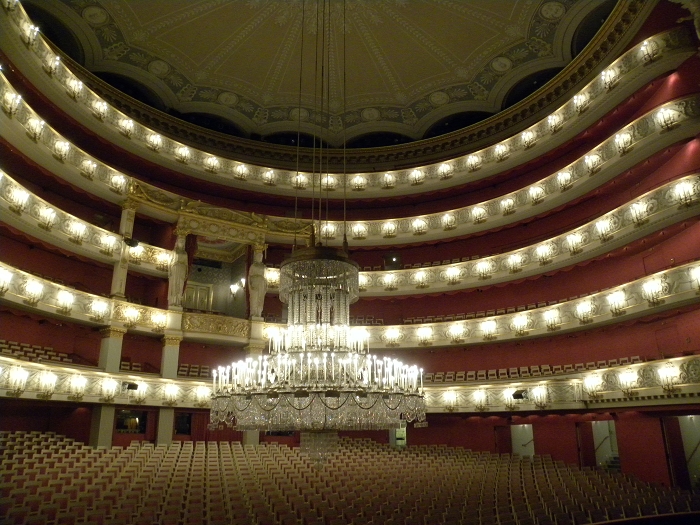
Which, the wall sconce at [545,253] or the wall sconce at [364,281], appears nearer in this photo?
the wall sconce at [545,253]

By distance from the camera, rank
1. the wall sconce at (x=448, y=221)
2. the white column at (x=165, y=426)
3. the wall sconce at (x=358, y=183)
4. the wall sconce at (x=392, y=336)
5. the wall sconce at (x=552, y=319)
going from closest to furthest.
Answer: the white column at (x=165, y=426)
the wall sconce at (x=552, y=319)
the wall sconce at (x=392, y=336)
the wall sconce at (x=448, y=221)
the wall sconce at (x=358, y=183)

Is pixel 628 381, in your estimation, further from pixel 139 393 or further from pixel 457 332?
pixel 139 393

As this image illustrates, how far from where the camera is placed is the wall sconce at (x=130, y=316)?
1764 cm

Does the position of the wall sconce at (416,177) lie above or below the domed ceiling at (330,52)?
below

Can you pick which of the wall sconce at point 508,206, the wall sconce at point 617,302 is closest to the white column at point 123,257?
the wall sconce at point 508,206

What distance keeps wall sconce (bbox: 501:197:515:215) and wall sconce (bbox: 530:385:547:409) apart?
25.5 feet

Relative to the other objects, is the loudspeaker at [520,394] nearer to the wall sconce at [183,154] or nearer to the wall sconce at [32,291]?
the wall sconce at [32,291]

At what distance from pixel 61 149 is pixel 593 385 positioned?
19.3 metres

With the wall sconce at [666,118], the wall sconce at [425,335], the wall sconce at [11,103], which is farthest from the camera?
the wall sconce at [425,335]

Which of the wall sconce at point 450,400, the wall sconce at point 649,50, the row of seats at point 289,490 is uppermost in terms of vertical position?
the wall sconce at point 649,50

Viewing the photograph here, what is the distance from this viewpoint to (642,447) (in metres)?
15.7

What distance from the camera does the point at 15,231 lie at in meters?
15.3

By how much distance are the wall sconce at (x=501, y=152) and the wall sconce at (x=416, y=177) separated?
12.3ft

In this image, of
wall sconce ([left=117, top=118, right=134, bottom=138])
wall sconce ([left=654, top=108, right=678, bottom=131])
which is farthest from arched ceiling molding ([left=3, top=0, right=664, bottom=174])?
wall sconce ([left=654, top=108, right=678, bottom=131])
